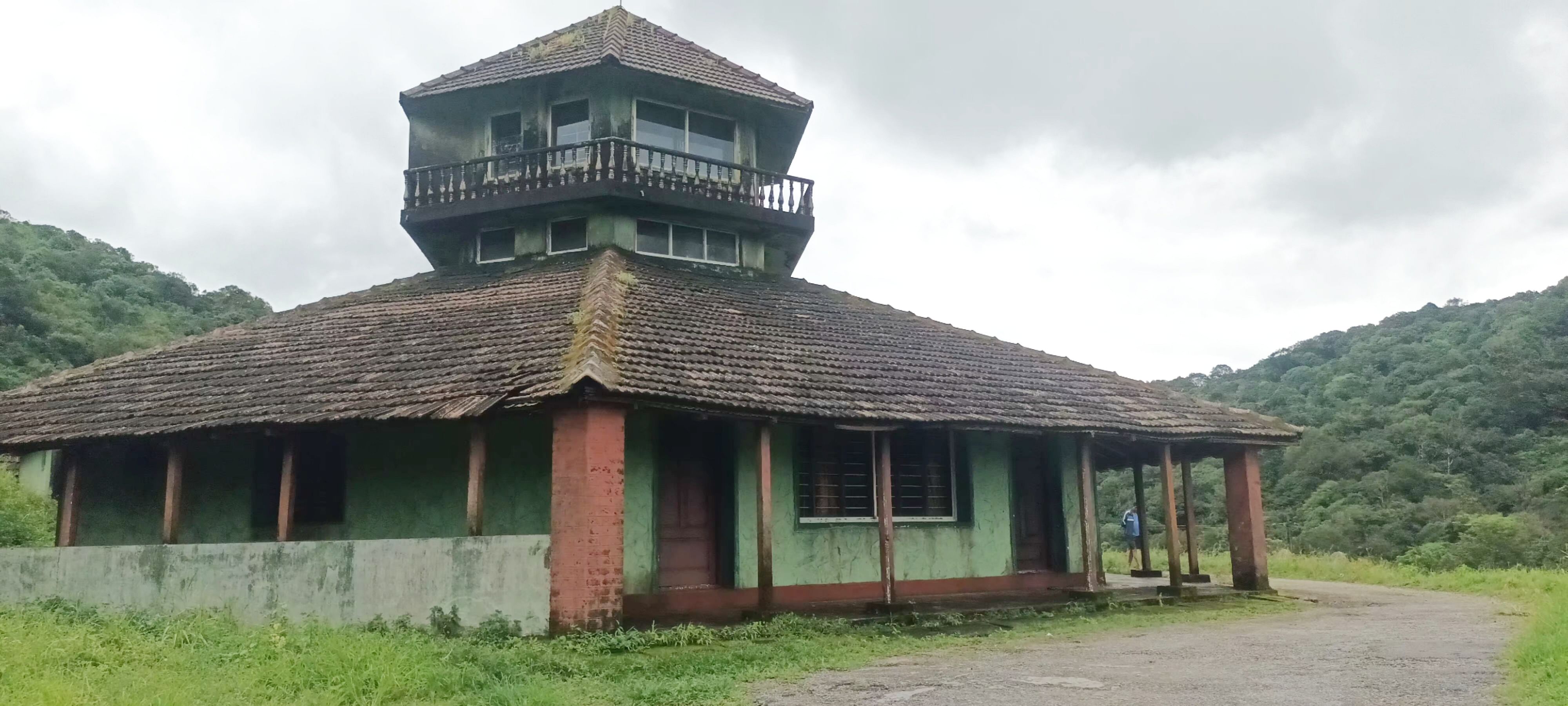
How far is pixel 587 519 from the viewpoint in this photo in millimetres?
9609

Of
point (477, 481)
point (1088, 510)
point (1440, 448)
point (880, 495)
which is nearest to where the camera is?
point (477, 481)

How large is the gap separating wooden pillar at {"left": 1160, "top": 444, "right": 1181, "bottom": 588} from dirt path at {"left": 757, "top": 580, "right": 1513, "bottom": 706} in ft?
7.93

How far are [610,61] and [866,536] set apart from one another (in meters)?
7.56

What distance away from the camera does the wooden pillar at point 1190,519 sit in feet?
50.9

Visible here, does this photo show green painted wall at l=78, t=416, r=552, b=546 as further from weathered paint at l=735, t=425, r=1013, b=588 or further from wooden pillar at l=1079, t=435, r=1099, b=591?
wooden pillar at l=1079, t=435, r=1099, b=591

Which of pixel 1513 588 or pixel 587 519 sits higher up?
pixel 587 519

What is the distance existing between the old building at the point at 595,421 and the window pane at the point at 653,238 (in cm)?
4

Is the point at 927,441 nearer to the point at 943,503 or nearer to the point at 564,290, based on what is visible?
the point at 943,503

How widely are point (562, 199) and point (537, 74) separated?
83.5 inches

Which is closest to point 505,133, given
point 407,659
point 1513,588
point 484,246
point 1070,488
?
point 484,246

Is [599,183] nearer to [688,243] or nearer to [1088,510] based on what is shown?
[688,243]

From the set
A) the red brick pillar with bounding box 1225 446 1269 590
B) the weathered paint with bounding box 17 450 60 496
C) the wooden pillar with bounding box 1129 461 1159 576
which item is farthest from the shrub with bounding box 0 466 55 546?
the red brick pillar with bounding box 1225 446 1269 590

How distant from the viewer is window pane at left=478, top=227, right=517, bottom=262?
53.7 feet

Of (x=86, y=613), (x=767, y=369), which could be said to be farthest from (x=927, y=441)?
(x=86, y=613)
